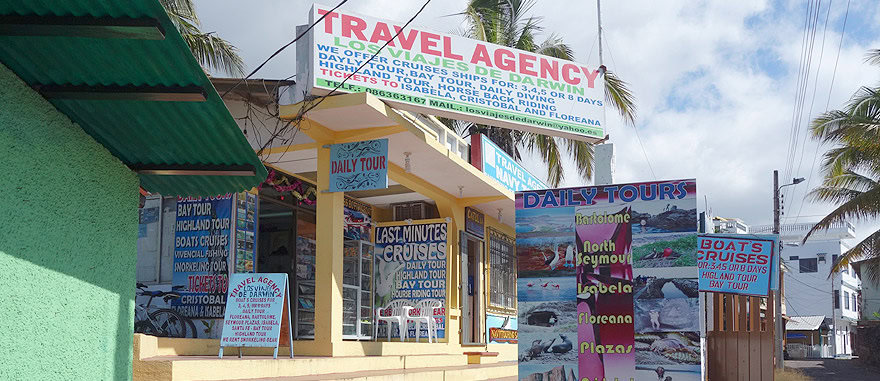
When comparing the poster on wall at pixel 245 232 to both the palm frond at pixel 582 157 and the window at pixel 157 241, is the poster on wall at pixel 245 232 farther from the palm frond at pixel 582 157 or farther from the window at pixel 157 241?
the palm frond at pixel 582 157

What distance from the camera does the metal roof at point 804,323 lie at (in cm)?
5272

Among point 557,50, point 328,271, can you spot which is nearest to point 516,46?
point 557,50

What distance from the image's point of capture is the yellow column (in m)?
10.6

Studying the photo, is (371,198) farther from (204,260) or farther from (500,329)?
(500,329)

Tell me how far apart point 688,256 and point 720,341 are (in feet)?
12.1

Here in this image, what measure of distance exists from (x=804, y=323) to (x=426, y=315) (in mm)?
47440

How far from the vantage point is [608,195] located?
27.5 ft

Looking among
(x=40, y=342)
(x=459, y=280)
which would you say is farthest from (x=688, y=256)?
(x=459, y=280)

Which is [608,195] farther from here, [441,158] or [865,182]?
[865,182]

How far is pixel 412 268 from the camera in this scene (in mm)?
14797

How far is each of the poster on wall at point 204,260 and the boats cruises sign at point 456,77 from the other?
9.28 feet

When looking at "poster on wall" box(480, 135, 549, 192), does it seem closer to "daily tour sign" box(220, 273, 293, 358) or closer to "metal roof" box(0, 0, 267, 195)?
"daily tour sign" box(220, 273, 293, 358)

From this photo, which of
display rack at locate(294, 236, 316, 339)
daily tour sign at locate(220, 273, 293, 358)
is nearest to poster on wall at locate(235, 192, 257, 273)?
display rack at locate(294, 236, 316, 339)

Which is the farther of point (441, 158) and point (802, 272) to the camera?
point (802, 272)
